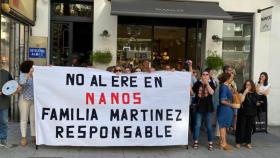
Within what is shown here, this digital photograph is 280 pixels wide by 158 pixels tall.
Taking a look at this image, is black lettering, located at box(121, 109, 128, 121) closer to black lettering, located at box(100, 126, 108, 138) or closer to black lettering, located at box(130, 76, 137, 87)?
black lettering, located at box(100, 126, 108, 138)

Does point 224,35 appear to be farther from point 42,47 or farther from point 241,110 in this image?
point 42,47

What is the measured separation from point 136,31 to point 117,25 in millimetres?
697

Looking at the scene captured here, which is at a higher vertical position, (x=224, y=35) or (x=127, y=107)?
(x=224, y=35)

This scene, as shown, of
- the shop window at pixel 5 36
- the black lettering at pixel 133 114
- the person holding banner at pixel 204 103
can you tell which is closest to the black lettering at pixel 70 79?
the black lettering at pixel 133 114

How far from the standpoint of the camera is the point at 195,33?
13234mm

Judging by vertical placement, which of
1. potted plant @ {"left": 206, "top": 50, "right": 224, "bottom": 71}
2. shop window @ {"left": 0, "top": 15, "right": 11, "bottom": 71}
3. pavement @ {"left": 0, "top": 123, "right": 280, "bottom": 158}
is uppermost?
shop window @ {"left": 0, "top": 15, "right": 11, "bottom": 71}

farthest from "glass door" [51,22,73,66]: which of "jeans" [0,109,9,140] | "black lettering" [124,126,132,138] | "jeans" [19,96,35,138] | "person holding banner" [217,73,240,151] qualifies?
"person holding banner" [217,73,240,151]

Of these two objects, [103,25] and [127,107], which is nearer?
[127,107]

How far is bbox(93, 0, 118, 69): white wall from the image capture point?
39.9 feet

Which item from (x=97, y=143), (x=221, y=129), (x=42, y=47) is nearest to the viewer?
(x=97, y=143)

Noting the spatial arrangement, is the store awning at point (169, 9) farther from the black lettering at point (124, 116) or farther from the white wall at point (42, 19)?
the black lettering at point (124, 116)

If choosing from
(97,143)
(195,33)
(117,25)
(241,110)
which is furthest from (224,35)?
(97,143)

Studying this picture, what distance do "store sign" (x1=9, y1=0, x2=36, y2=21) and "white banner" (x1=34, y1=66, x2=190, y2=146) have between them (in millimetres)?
1327

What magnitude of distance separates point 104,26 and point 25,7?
2.69 metres
